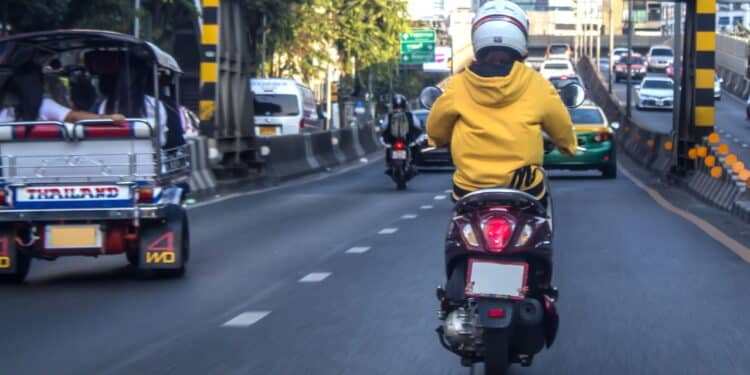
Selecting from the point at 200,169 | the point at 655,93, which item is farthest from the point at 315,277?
the point at 655,93

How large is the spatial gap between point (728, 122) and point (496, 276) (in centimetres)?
5693

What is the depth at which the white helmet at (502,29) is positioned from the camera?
6.92m

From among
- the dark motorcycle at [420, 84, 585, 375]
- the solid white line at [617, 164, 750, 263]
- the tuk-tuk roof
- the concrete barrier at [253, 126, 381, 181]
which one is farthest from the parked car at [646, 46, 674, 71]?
the dark motorcycle at [420, 84, 585, 375]

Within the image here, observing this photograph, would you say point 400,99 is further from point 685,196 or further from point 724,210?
point 724,210

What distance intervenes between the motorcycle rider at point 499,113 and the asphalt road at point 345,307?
3.97 feet

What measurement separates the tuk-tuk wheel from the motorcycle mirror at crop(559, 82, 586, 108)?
556 centimetres

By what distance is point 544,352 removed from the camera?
805 centimetres

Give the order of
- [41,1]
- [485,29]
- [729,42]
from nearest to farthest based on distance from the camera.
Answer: [485,29]
[41,1]
[729,42]

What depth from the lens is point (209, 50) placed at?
25.5 meters

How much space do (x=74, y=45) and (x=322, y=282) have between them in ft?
11.2

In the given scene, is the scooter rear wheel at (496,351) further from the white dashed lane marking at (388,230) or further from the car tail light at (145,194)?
the white dashed lane marking at (388,230)

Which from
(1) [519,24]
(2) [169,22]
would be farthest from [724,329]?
(2) [169,22]

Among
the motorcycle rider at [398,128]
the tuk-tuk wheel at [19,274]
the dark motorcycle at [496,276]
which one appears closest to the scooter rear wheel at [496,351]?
the dark motorcycle at [496,276]

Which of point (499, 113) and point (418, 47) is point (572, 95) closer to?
point (499, 113)
